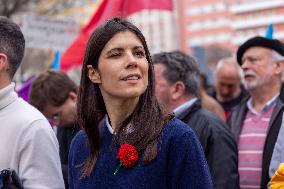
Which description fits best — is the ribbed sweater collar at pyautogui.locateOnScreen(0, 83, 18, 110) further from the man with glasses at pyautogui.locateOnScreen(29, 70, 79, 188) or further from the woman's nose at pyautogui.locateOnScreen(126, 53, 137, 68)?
the man with glasses at pyautogui.locateOnScreen(29, 70, 79, 188)

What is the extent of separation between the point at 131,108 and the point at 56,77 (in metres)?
2.18

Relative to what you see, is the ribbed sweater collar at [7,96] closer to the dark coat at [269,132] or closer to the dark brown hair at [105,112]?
the dark brown hair at [105,112]

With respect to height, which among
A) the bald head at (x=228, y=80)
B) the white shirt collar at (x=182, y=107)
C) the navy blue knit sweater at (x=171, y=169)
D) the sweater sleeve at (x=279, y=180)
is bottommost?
the bald head at (x=228, y=80)

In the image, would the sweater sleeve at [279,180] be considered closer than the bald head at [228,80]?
Yes

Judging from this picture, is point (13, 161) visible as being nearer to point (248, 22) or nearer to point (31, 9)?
point (31, 9)

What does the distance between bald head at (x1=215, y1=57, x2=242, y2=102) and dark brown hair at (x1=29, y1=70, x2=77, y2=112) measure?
3094 mm

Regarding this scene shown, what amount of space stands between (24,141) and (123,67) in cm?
65

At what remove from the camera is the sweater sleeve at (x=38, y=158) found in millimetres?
2992

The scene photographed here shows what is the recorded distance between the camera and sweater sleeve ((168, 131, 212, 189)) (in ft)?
8.55

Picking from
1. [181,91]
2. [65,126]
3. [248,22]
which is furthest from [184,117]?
[248,22]

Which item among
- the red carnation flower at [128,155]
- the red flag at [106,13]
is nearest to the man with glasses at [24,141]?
the red carnation flower at [128,155]

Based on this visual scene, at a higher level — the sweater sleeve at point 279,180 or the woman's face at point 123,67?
the woman's face at point 123,67

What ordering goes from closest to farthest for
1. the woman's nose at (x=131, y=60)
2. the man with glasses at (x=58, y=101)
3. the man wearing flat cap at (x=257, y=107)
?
the woman's nose at (x=131, y=60), the man wearing flat cap at (x=257, y=107), the man with glasses at (x=58, y=101)

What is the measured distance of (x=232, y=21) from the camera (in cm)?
9456
